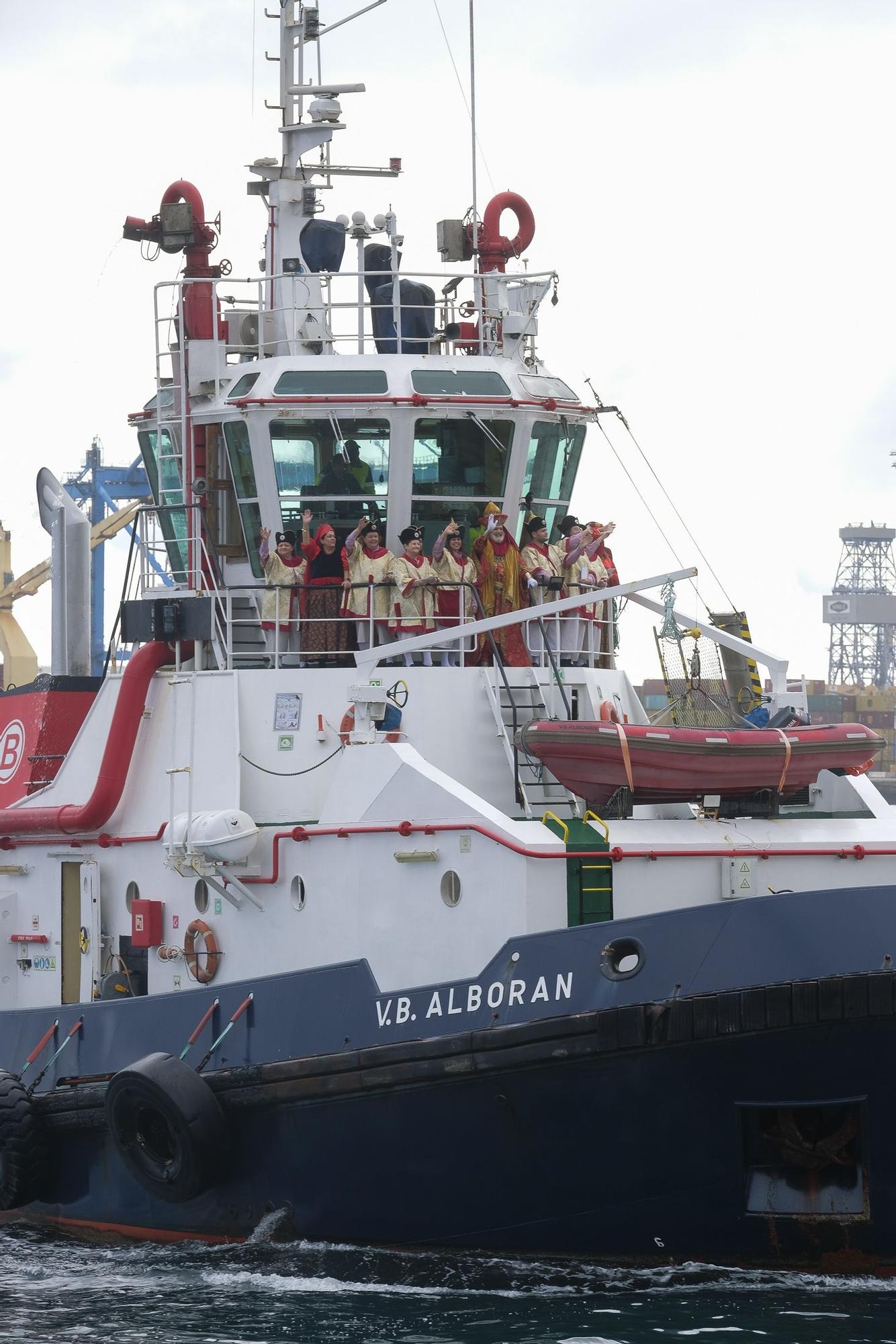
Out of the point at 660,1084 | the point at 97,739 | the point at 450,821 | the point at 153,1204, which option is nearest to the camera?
the point at 660,1084

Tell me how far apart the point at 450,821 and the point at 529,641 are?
2216mm

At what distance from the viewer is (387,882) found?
9969 millimetres

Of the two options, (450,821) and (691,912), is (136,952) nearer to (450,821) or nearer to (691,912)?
(450,821)

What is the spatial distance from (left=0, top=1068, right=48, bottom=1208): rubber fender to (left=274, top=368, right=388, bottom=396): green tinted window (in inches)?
168

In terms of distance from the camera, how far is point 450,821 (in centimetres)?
973

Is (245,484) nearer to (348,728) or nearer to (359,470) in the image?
(359,470)

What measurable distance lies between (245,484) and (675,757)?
3.39 metres

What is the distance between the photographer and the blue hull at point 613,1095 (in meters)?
8.48

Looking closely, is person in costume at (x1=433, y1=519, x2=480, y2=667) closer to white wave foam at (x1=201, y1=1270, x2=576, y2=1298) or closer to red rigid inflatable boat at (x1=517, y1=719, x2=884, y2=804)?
red rigid inflatable boat at (x1=517, y1=719, x2=884, y2=804)

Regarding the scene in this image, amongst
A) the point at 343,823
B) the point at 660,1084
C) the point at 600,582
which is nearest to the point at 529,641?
the point at 600,582

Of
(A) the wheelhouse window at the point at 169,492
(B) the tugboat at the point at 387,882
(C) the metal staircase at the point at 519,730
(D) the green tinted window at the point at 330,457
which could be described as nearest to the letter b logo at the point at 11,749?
(B) the tugboat at the point at 387,882

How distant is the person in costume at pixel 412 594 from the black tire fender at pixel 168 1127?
2808 millimetres

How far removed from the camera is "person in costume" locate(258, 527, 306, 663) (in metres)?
11.4

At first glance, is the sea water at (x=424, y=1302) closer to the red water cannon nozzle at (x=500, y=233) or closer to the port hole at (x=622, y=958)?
the port hole at (x=622, y=958)
